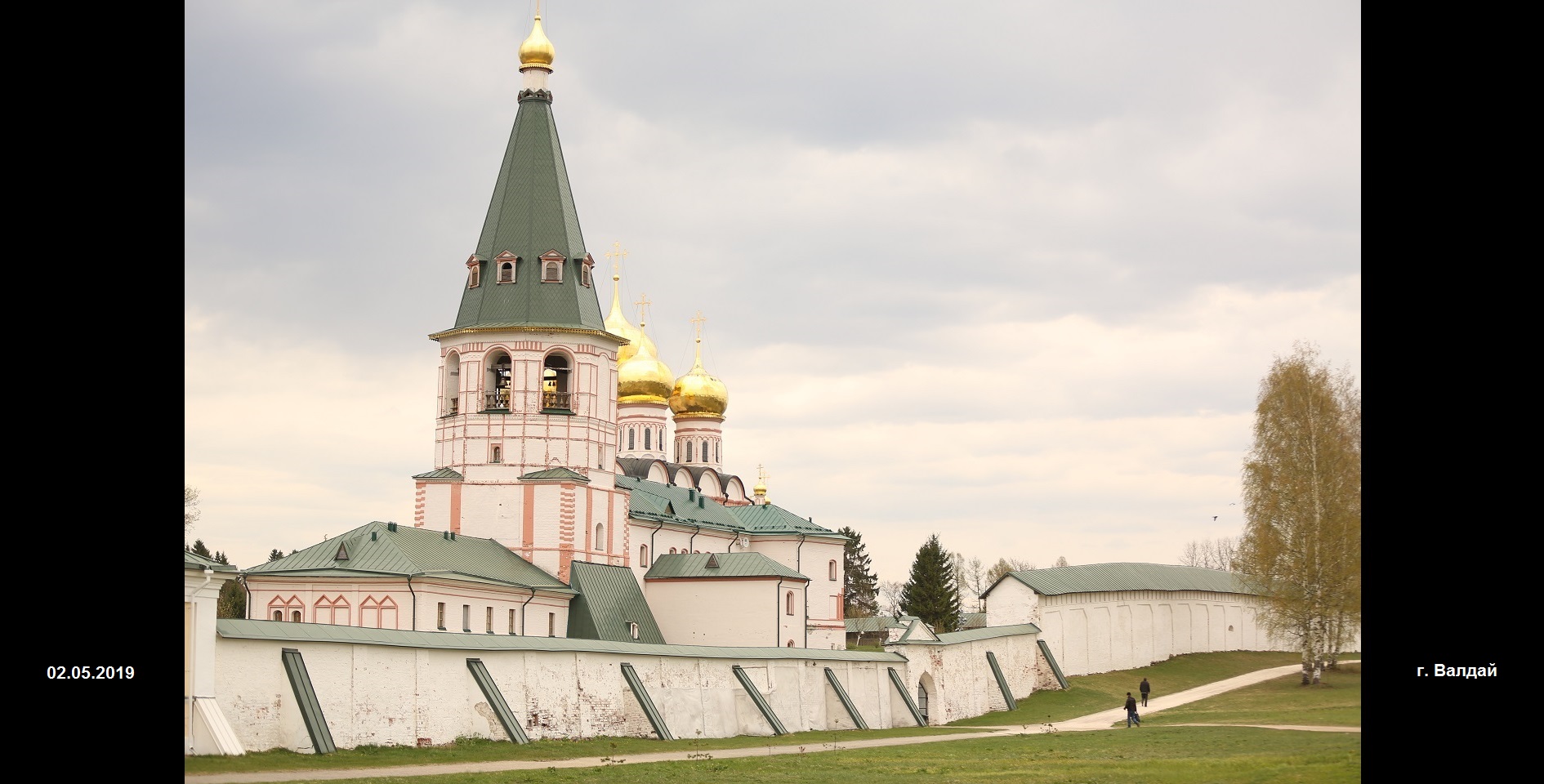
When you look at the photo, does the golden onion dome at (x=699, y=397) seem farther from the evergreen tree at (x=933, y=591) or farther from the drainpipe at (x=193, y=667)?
the drainpipe at (x=193, y=667)

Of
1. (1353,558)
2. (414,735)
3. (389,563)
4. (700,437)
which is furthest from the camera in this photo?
(700,437)

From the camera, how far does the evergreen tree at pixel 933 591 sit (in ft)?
233

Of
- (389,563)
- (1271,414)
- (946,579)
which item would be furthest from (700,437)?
(1271,414)

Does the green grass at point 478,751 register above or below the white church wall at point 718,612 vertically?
below

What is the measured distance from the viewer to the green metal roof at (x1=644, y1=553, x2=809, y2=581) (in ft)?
156

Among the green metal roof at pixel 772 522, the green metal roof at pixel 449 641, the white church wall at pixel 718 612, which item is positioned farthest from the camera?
the green metal roof at pixel 772 522

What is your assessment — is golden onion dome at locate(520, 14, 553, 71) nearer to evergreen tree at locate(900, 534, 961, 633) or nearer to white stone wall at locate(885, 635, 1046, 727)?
white stone wall at locate(885, 635, 1046, 727)

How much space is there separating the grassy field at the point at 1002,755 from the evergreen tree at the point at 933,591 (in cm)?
3281

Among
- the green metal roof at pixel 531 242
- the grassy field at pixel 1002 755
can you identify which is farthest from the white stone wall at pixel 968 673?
the green metal roof at pixel 531 242

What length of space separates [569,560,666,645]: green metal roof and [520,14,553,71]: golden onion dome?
1494 cm

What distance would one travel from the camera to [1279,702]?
3594 cm
